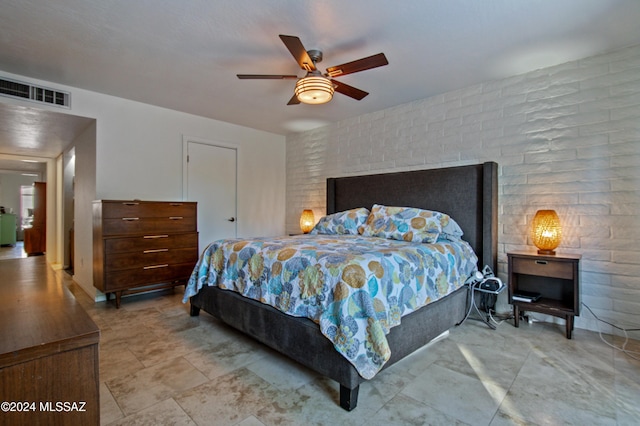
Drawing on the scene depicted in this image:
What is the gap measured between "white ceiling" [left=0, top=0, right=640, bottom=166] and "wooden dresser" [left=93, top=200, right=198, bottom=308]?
4.42 feet

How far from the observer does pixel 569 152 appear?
9.19 ft

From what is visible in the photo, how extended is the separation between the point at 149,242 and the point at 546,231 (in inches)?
157

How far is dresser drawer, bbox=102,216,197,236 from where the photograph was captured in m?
3.25

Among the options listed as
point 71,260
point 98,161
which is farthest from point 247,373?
point 71,260

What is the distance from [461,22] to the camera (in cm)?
223

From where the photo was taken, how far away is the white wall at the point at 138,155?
3.59 meters

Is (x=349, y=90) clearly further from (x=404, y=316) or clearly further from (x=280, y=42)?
(x=404, y=316)

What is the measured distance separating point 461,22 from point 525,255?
1949 mm

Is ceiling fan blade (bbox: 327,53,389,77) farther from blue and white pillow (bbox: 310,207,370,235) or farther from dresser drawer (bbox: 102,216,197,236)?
dresser drawer (bbox: 102,216,197,236)

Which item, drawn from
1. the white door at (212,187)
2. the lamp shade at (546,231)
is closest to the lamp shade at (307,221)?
the white door at (212,187)

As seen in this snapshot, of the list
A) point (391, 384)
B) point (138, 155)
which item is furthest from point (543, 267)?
point (138, 155)

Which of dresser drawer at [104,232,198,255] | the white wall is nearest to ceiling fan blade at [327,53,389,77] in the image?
dresser drawer at [104,232,198,255]

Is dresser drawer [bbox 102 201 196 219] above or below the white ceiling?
below

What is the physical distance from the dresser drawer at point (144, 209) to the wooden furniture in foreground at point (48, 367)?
2706 millimetres
